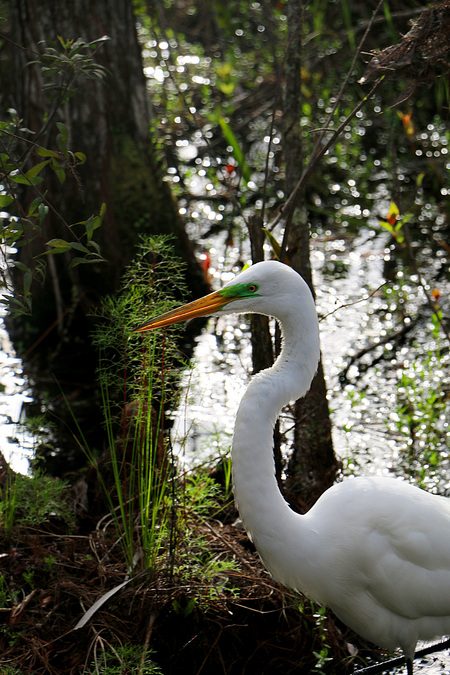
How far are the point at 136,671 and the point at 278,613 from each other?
1.76 feet

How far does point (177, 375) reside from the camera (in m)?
2.64

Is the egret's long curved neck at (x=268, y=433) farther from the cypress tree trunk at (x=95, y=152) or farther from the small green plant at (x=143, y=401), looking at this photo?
the cypress tree trunk at (x=95, y=152)

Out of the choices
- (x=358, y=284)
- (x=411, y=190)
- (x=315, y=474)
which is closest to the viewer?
(x=315, y=474)

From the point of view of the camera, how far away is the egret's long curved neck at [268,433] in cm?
204

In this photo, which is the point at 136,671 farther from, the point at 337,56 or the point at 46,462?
the point at 337,56

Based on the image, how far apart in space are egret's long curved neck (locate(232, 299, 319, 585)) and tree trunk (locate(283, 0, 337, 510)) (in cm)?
93

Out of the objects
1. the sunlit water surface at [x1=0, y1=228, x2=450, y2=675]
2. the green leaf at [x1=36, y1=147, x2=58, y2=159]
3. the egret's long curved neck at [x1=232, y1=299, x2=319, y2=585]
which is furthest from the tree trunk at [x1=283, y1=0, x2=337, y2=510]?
the green leaf at [x1=36, y1=147, x2=58, y2=159]

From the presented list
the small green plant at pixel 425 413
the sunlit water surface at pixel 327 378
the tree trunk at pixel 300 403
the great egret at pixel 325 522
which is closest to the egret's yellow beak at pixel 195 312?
the great egret at pixel 325 522

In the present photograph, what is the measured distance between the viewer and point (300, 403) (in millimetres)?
3094

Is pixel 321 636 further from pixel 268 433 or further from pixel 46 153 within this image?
pixel 46 153

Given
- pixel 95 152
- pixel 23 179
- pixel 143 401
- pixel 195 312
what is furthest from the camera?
pixel 95 152

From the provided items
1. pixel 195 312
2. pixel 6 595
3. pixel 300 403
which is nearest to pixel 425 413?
pixel 300 403

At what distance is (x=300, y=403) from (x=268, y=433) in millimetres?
1043

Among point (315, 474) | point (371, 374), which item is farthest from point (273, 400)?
point (371, 374)
